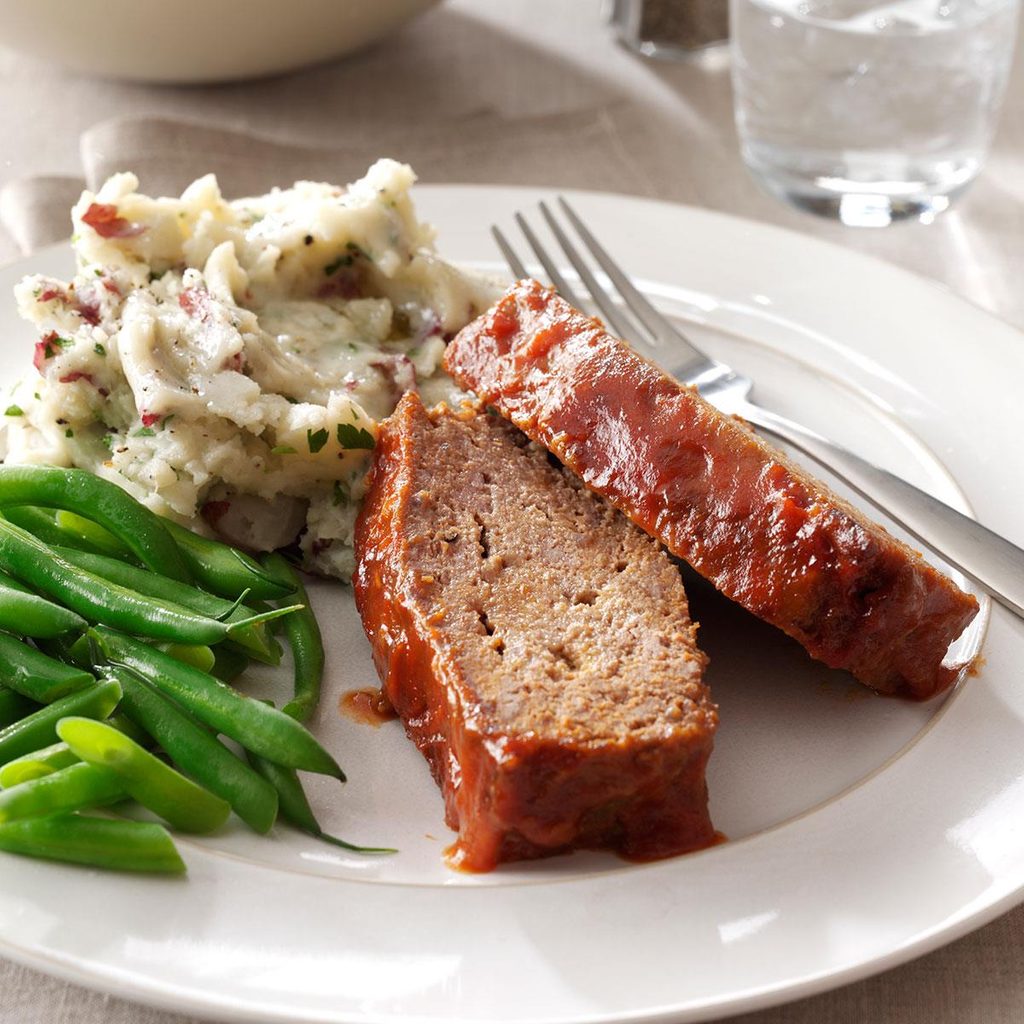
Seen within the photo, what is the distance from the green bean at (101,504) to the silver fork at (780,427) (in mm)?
1835

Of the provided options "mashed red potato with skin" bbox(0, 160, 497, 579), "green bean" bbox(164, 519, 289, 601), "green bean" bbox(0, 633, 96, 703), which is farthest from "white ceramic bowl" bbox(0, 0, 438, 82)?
"green bean" bbox(0, 633, 96, 703)

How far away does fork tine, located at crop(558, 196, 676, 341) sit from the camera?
15.6 feet

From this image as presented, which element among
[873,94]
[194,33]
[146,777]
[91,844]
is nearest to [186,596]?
[146,777]

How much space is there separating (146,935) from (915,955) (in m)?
1.50

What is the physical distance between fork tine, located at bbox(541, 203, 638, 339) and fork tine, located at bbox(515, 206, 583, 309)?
8 cm

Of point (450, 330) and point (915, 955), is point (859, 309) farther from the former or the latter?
point (915, 955)

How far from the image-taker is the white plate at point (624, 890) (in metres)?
2.52

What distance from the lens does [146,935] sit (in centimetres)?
259

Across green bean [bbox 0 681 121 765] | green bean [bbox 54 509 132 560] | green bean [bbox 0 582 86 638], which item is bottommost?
green bean [bbox 54 509 132 560]

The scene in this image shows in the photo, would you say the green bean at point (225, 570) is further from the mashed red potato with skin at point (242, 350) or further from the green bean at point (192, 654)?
the green bean at point (192, 654)

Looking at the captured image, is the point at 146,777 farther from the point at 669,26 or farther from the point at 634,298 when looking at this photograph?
the point at 669,26

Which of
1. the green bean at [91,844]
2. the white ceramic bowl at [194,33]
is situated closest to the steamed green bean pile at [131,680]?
the green bean at [91,844]

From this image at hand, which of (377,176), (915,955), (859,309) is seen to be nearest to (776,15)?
(859,309)

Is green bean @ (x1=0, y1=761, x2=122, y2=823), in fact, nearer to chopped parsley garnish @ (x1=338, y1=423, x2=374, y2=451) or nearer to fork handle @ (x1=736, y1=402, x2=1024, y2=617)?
chopped parsley garnish @ (x1=338, y1=423, x2=374, y2=451)
